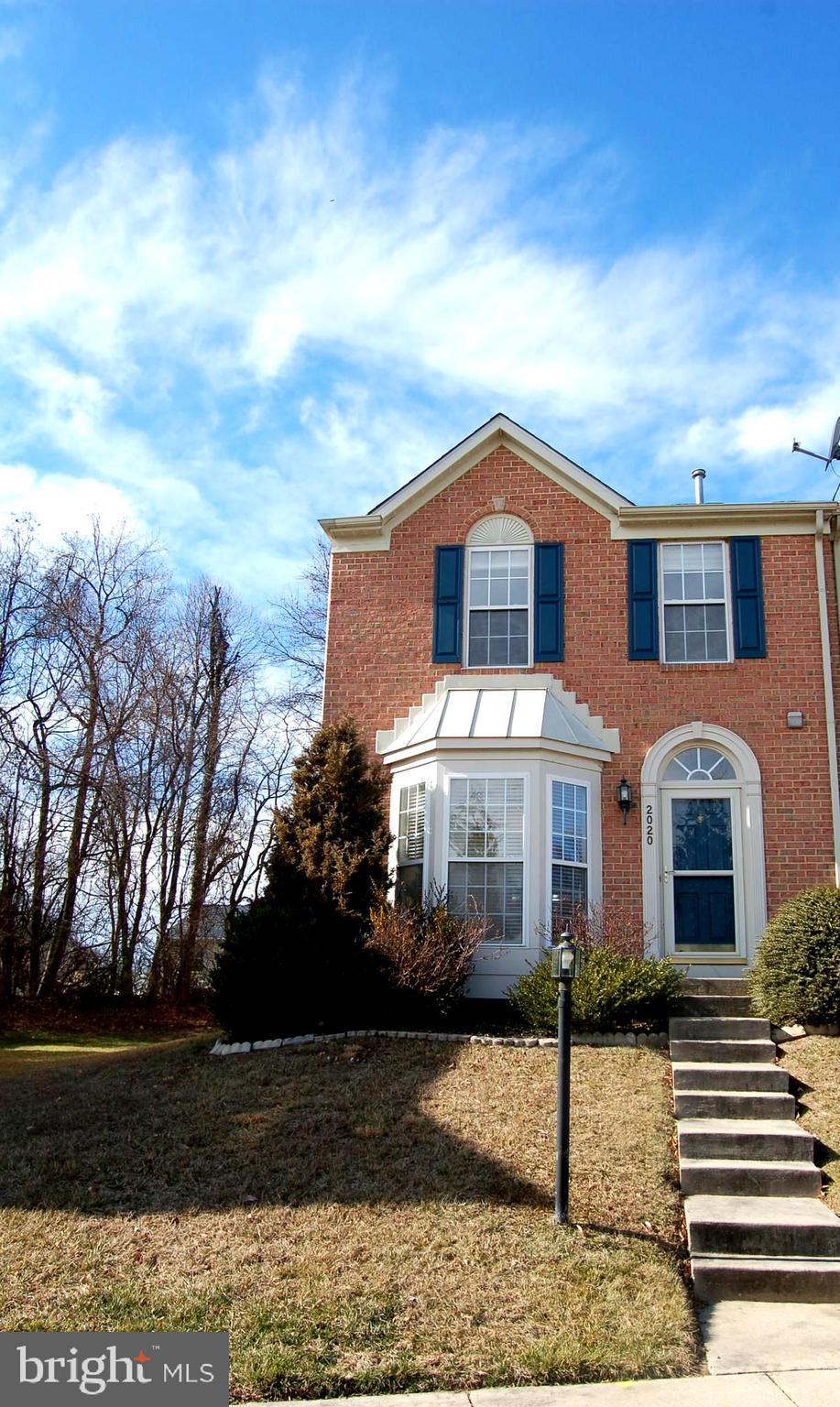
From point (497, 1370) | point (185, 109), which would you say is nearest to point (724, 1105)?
point (497, 1370)

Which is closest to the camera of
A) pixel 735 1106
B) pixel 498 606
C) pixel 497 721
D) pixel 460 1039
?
pixel 735 1106

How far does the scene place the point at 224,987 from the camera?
11.1m

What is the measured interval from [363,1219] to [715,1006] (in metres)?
5.67

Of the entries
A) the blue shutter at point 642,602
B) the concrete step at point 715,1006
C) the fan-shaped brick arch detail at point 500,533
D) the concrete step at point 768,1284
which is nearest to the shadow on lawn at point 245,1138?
the concrete step at point 768,1284

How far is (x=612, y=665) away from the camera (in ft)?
45.5

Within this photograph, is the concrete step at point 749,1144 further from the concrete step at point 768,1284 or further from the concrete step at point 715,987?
the concrete step at point 715,987

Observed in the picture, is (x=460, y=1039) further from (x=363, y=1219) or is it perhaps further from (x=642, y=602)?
(x=642, y=602)

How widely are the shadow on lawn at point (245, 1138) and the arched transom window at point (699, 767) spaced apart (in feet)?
16.5

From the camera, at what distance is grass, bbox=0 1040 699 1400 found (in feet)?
16.8

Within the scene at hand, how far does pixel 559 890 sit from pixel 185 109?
886 cm

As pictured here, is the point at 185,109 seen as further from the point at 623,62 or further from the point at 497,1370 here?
the point at 497,1370

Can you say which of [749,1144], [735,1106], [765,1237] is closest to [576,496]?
[735,1106]

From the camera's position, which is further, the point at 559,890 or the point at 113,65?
the point at 559,890

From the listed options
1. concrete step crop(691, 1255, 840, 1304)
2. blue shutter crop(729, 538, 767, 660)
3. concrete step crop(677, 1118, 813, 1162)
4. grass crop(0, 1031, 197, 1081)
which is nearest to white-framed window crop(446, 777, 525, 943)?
blue shutter crop(729, 538, 767, 660)
